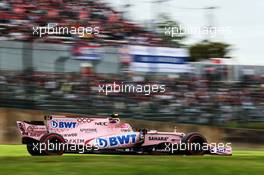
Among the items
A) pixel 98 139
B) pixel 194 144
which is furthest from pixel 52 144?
pixel 194 144

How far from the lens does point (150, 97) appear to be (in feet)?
68.1

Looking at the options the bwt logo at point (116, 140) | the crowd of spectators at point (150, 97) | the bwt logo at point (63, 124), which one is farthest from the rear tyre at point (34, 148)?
the crowd of spectators at point (150, 97)

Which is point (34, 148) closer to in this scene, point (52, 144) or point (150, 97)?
point (52, 144)

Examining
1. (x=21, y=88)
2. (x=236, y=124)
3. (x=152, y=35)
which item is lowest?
(x=236, y=124)

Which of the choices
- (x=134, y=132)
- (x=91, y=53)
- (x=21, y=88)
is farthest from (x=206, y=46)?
(x=134, y=132)

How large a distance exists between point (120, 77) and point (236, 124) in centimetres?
493

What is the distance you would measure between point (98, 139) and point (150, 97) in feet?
22.2

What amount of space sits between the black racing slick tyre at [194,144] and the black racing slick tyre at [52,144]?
292cm

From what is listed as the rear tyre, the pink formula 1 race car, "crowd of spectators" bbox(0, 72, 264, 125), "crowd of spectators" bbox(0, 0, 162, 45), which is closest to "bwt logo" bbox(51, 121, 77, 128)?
the pink formula 1 race car

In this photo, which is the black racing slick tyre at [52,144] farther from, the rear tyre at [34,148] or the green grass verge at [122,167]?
the green grass verge at [122,167]

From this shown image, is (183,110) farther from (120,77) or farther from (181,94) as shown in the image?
(120,77)

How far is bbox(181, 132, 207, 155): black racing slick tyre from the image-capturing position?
14.3m

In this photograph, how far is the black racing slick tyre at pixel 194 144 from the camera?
1429 cm

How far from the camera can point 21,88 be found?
19734mm
